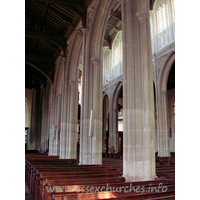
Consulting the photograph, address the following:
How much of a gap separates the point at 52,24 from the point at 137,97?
1221 centimetres

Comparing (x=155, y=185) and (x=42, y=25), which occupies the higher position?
(x=42, y=25)

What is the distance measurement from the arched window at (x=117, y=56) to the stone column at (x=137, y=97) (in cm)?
1298

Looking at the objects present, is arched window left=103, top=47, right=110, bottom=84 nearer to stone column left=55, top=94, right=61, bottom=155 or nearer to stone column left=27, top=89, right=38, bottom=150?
stone column left=55, top=94, right=61, bottom=155

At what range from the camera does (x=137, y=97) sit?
749 cm

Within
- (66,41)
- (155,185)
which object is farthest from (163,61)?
(155,185)

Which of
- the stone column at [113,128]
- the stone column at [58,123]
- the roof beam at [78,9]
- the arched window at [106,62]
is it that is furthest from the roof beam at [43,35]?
the stone column at [113,128]

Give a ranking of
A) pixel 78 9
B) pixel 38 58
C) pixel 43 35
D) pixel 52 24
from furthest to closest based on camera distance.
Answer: pixel 38 58 → pixel 52 24 → pixel 43 35 → pixel 78 9

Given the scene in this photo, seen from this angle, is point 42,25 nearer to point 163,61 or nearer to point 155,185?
point 163,61

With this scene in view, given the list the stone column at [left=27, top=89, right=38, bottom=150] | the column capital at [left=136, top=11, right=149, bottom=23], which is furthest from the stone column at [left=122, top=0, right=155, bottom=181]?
the stone column at [left=27, top=89, right=38, bottom=150]

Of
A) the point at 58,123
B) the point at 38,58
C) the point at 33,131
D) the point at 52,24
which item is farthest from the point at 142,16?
the point at 33,131

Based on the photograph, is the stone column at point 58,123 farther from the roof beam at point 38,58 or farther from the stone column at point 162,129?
the stone column at point 162,129

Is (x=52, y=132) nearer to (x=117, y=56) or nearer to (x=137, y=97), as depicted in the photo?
(x=117, y=56)

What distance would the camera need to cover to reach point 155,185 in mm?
5176
